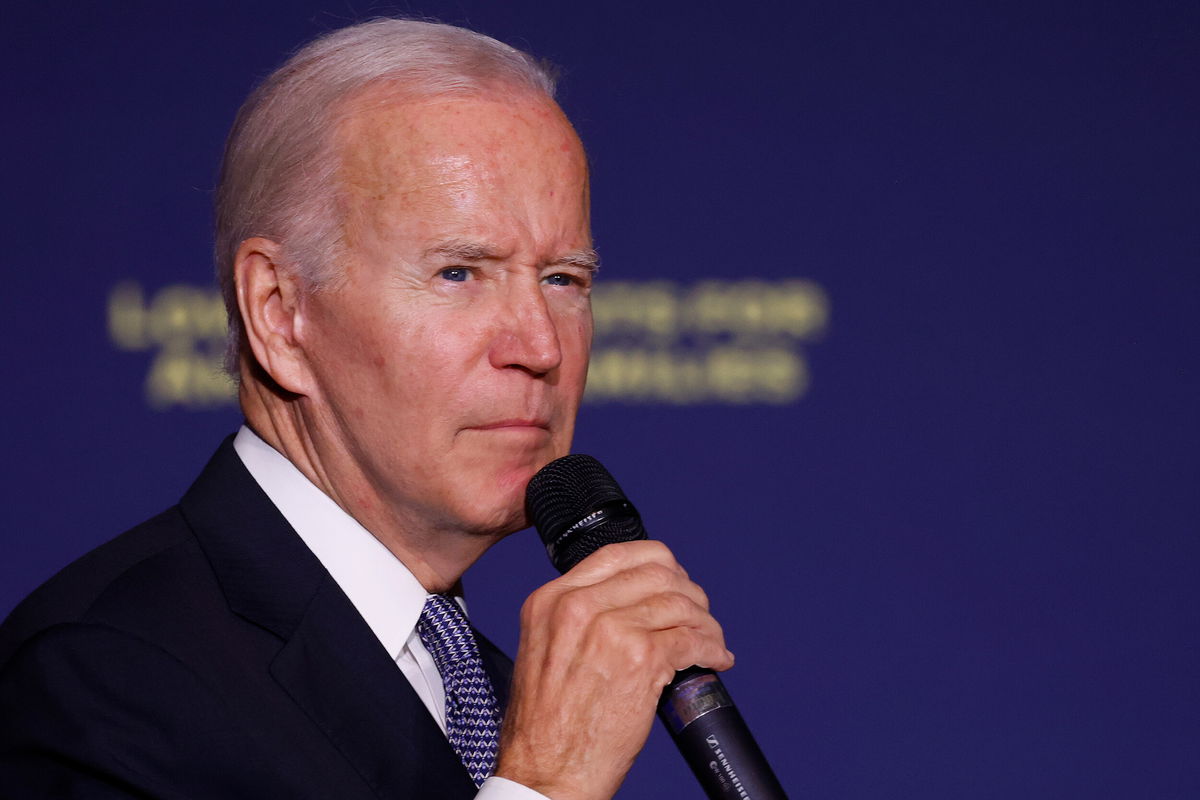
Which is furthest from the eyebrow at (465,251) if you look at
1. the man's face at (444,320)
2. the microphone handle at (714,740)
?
the microphone handle at (714,740)

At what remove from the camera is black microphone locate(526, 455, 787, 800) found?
0.97 meters

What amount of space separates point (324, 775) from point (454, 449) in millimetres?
287

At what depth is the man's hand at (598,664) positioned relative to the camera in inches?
39.8

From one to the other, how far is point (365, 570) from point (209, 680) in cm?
20

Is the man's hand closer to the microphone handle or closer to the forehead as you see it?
the microphone handle

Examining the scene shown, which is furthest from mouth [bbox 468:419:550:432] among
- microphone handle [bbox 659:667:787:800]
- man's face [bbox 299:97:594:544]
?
microphone handle [bbox 659:667:787:800]

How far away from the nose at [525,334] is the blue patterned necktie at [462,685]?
239mm

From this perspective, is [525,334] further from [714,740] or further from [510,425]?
[714,740]

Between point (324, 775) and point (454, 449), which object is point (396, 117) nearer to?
point (454, 449)

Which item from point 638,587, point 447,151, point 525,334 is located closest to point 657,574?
point 638,587

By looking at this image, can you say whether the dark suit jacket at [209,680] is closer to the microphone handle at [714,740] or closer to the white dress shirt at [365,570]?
the white dress shirt at [365,570]

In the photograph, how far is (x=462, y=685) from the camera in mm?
1217

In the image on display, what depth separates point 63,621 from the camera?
3.39 feet

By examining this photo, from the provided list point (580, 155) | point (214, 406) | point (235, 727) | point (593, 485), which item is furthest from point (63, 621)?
point (214, 406)
